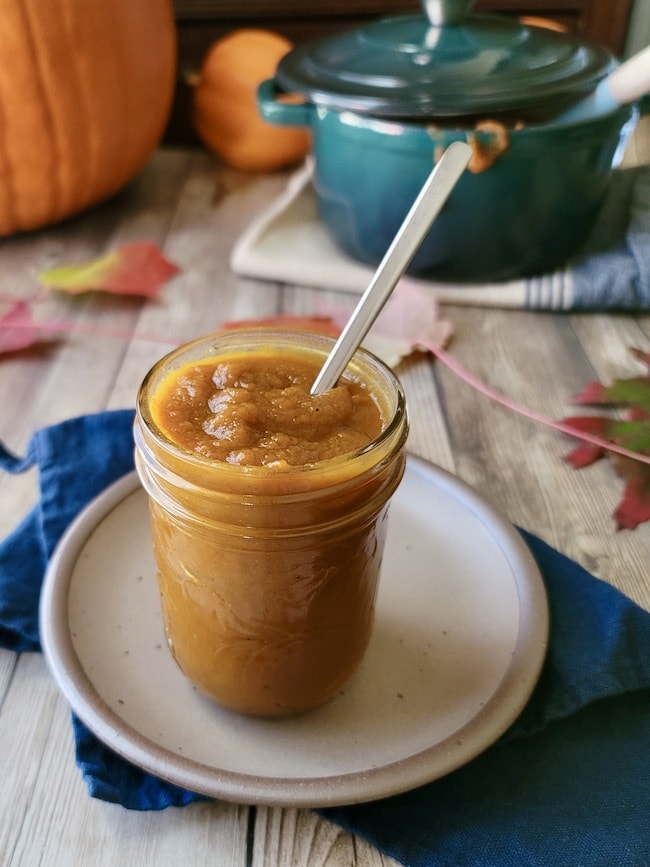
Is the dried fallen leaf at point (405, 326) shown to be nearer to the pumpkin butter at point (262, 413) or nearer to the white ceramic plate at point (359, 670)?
the white ceramic plate at point (359, 670)

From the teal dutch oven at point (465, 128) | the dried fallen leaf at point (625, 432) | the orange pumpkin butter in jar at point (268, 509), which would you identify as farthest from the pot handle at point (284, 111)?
the orange pumpkin butter in jar at point (268, 509)

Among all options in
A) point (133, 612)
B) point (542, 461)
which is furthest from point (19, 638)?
point (542, 461)

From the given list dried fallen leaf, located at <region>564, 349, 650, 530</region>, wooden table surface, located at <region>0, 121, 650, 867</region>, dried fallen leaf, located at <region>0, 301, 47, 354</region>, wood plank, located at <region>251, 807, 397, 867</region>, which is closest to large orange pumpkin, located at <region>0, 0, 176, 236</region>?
wooden table surface, located at <region>0, 121, 650, 867</region>

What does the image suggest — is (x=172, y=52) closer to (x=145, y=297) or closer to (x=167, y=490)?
(x=145, y=297)

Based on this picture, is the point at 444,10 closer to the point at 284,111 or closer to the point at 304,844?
the point at 284,111

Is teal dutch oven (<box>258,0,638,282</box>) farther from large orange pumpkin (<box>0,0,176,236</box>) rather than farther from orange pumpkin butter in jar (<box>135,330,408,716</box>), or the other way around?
orange pumpkin butter in jar (<box>135,330,408,716</box>)

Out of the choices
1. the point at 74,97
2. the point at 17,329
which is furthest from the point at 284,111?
the point at 17,329

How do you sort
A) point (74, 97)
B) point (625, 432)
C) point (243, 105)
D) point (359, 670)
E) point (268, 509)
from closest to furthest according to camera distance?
point (268, 509)
point (359, 670)
point (625, 432)
point (74, 97)
point (243, 105)
